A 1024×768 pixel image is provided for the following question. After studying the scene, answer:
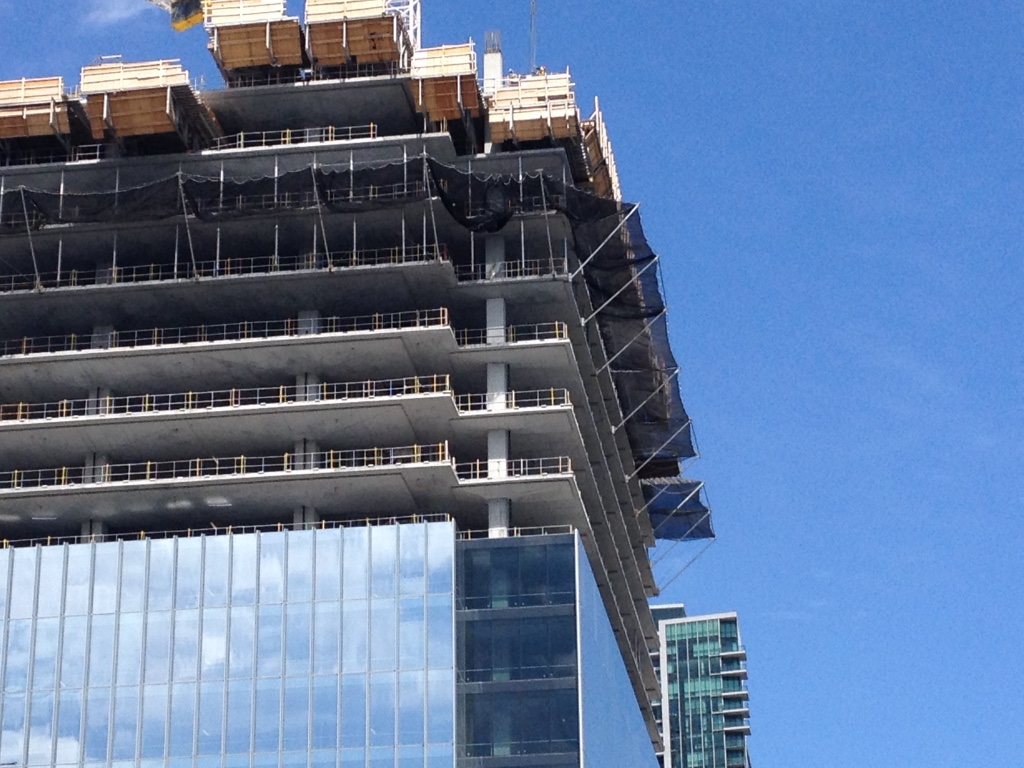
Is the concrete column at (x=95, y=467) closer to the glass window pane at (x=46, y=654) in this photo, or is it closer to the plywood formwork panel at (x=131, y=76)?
the glass window pane at (x=46, y=654)

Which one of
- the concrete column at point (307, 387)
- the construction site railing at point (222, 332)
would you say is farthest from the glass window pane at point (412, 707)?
the construction site railing at point (222, 332)

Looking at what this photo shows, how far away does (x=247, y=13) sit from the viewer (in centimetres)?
11225

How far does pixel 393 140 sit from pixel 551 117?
28.8 ft

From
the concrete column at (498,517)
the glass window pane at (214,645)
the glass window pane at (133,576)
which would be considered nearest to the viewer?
the glass window pane at (214,645)

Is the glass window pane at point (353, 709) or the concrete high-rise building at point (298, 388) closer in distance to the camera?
the glass window pane at point (353, 709)

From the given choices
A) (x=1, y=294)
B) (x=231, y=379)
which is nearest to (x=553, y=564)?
(x=231, y=379)

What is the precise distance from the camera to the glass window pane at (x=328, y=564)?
101500mm

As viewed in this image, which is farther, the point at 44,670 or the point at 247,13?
the point at 247,13

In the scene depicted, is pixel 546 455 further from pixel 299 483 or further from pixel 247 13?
pixel 247 13

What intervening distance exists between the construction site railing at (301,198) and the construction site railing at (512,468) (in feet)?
49.3

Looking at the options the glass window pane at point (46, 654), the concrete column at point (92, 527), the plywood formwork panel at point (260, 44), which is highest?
the plywood formwork panel at point (260, 44)

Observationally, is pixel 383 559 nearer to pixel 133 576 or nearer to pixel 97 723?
pixel 133 576

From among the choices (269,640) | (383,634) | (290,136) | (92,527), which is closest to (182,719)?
(269,640)

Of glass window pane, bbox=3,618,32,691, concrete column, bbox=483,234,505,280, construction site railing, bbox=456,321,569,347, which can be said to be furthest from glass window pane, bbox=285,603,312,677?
concrete column, bbox=483,234,505,280
